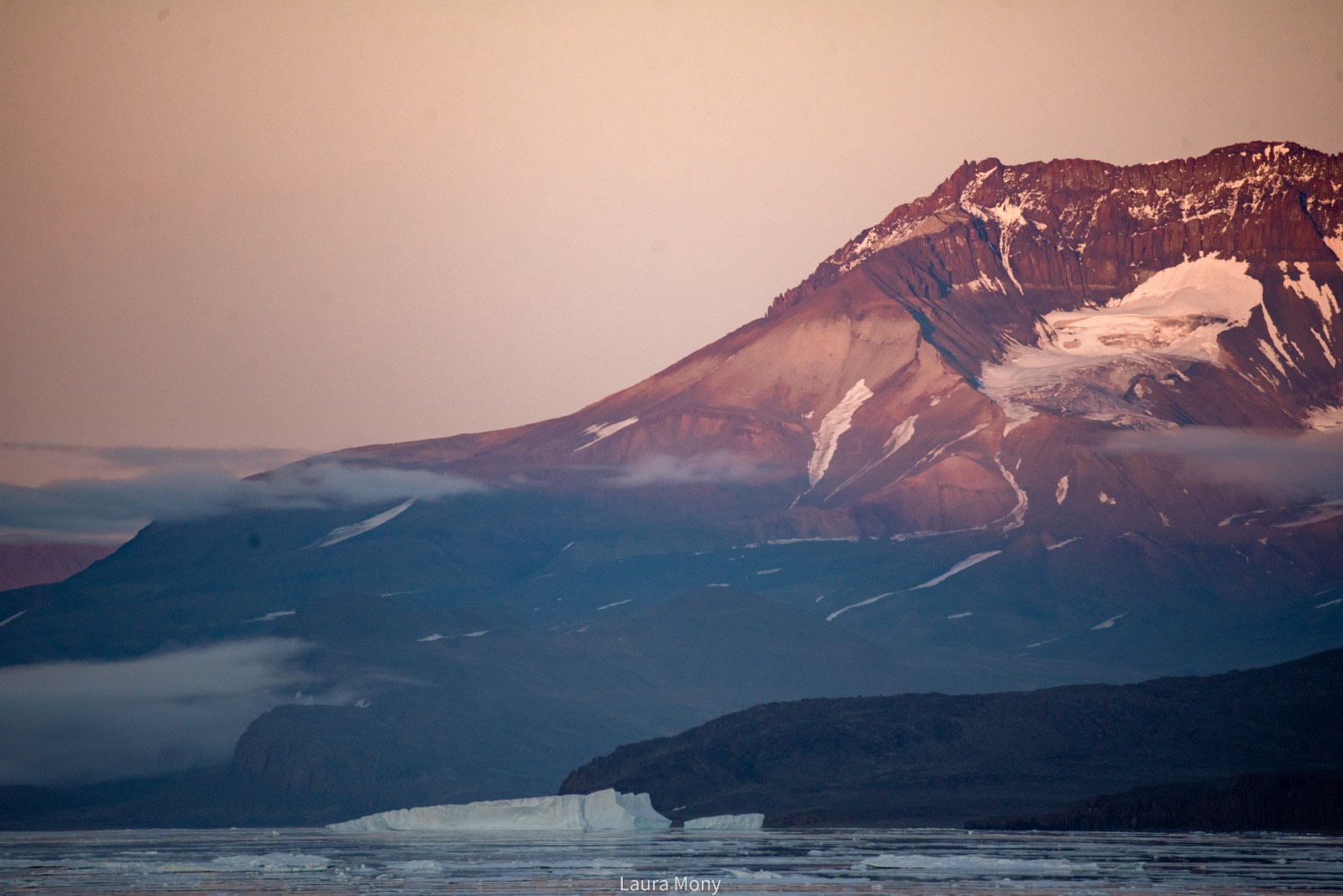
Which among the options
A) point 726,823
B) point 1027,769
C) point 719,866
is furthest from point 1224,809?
point 719,866

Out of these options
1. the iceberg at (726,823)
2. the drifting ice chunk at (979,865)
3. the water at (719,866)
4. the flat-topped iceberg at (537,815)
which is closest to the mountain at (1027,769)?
the iceberg at (726,823)

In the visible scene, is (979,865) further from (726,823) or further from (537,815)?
(726,823)

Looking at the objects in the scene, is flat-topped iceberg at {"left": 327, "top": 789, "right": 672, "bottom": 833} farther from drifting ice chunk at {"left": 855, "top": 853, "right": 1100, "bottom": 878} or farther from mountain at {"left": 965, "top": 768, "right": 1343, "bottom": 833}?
drifting ice chunk at {"left": 855, "top": 853, "right": 1100, "bottom": 878}

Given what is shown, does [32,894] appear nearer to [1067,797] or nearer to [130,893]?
[130,893]

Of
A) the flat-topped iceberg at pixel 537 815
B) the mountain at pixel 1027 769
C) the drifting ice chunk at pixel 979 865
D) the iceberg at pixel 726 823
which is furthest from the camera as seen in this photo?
the mountain at pixel 1027 769

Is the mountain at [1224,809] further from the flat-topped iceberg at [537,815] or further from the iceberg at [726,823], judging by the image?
the flat-topped iceberg at [537,815]

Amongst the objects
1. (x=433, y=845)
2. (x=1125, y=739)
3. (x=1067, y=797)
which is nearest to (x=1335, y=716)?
(x=1125, y=739)
